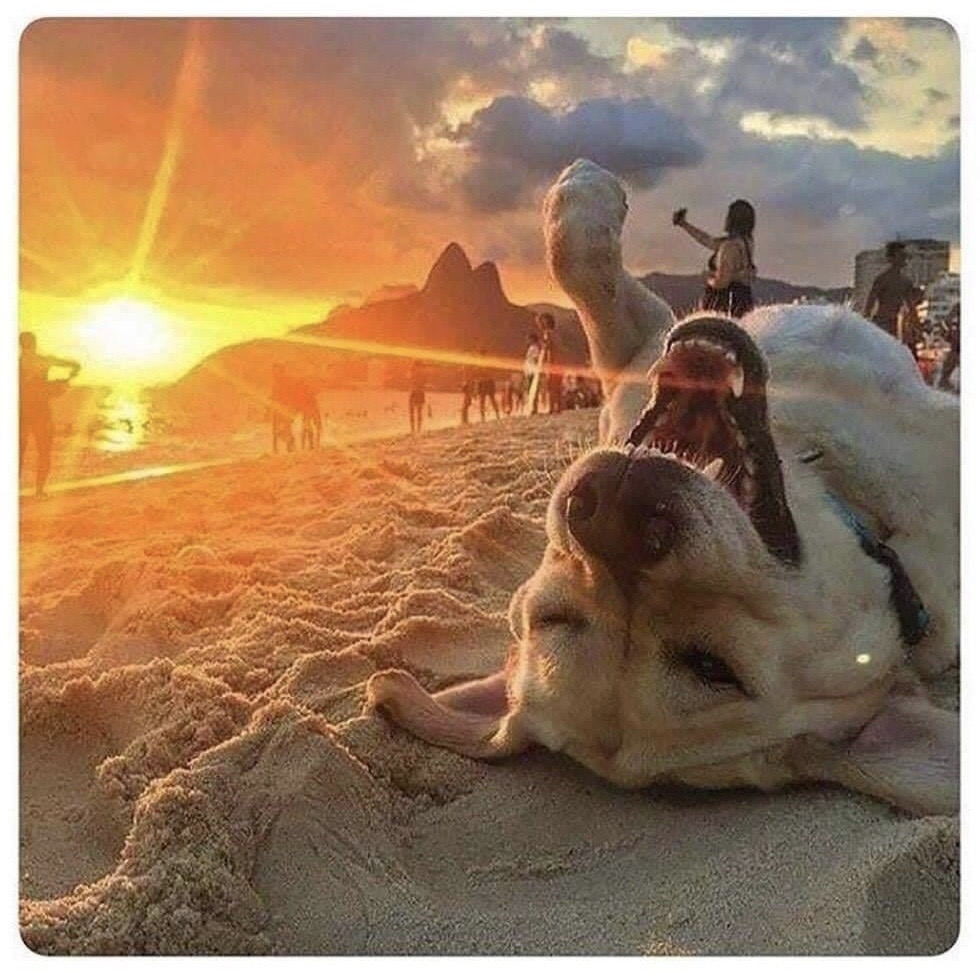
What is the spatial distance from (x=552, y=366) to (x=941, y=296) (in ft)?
2.78

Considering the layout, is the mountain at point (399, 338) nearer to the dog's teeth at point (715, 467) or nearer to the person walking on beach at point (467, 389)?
the person walking on beach at point (467, 389)

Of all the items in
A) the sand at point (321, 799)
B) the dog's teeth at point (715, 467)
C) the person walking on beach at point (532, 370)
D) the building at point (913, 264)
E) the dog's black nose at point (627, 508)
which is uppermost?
the building at point (913, 264)

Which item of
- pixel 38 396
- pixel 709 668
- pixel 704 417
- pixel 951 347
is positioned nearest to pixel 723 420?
pixel 704 417

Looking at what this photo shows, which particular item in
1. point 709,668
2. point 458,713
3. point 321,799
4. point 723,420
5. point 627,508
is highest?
point 723,420

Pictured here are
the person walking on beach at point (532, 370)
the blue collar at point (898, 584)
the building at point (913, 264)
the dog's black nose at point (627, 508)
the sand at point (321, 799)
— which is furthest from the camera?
the person walking on beach at point (532, 370)

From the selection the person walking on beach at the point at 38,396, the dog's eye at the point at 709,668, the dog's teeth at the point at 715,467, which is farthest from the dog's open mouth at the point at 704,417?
the person walking on beach at the point at 38,396

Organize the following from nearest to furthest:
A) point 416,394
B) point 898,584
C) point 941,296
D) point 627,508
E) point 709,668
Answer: point 627,508
point 709,668
point 898,584
point 941,296
point 416,394

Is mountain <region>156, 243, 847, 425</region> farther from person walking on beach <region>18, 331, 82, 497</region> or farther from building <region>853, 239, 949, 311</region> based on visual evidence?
person walking on beach <region>18, 331, 82, 497</region>

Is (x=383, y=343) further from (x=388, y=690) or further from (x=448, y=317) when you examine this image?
(x=388, y=690)

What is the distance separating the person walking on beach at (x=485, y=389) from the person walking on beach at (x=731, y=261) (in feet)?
1.60

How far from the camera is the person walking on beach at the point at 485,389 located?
278 centimetres

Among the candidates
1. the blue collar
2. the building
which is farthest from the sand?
the building

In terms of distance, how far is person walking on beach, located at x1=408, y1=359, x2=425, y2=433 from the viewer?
9.05 feet

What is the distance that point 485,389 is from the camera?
2842 millimetres
